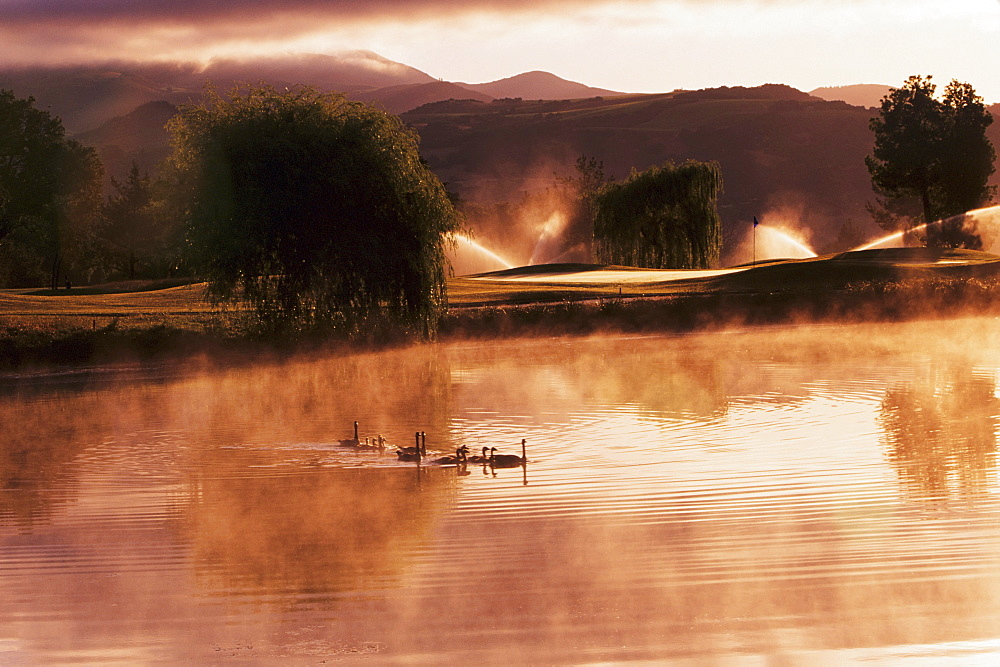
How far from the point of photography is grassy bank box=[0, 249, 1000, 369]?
46281 mm

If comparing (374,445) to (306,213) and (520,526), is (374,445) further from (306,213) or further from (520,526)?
(306,213)

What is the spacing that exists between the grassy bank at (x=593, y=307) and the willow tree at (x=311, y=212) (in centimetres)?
212

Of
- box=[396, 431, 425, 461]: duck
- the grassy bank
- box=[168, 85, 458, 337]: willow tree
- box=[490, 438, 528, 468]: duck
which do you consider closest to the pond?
box=[396, 431, 425, 461]: duck

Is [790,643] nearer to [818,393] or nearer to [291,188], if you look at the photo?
[818,393]

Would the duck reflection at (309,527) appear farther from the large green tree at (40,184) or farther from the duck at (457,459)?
the large green tree at (40,184)

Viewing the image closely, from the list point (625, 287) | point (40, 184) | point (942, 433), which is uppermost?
point (40, 184)

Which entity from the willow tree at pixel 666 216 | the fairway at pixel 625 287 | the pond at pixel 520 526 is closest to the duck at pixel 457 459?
the pond at pixel 520 526

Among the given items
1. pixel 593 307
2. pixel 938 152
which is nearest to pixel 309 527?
pixel 593 307

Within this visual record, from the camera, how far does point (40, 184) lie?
101 metres

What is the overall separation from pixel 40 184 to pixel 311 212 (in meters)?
63.8

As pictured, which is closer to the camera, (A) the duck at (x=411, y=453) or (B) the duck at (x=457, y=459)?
(B) the duck at (x=457, y=459)

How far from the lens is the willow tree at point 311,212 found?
44.3 m

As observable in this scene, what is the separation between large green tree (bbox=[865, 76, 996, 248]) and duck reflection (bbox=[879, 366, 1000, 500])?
87165 millimetres

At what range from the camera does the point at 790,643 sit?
11781mm
